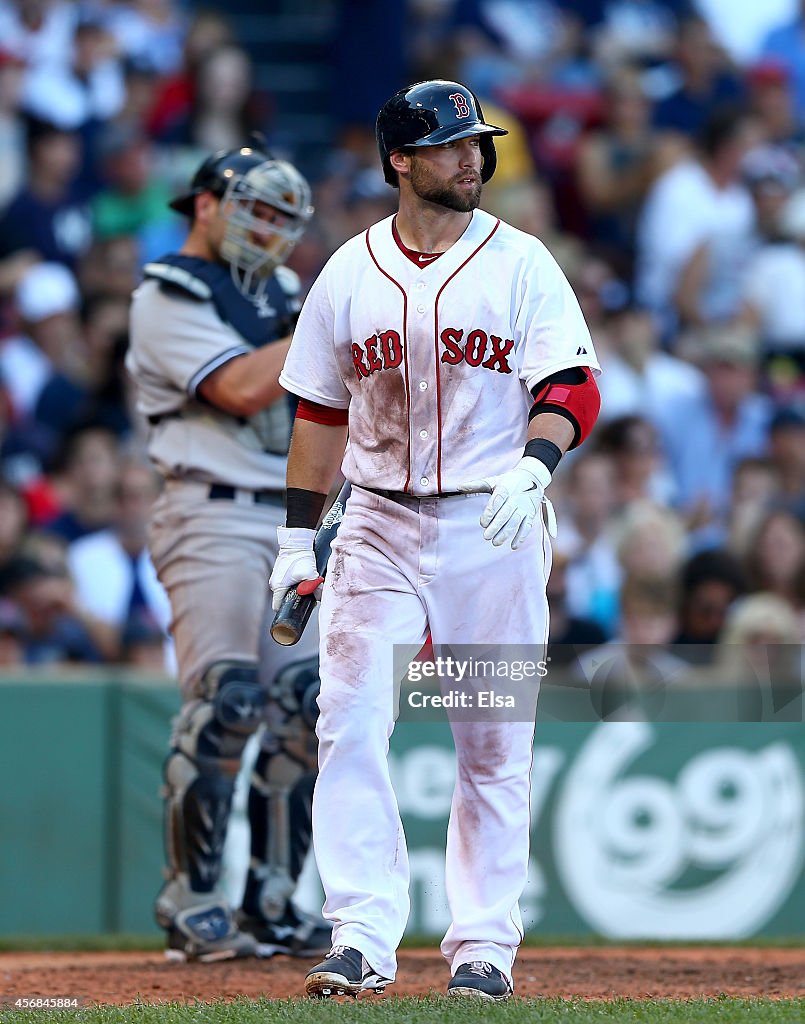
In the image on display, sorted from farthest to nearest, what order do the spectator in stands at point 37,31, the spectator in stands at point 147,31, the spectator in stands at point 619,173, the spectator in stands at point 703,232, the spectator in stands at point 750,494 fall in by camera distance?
the spectator in stands at point 619,173
the spectator in stands at point 147,31
the spectator in stands at point 703,232
the spectator in stands at point 37,31
the spectator in stands at point 750,494

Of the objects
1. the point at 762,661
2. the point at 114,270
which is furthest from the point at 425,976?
the point at 114,270

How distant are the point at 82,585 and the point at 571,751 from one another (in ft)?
8.39

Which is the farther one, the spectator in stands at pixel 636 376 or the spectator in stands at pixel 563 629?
the spectator in stands at pixel 636 376

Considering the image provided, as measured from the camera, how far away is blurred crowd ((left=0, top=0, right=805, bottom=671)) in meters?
9.24

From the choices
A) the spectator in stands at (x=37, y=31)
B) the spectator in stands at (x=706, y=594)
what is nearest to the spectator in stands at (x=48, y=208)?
the spectator in stands at (x=37, y=31)

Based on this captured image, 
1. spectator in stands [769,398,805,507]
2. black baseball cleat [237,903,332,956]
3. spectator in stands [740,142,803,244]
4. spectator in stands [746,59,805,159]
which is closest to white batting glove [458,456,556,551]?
black baseball cleat [237,903,332,956]

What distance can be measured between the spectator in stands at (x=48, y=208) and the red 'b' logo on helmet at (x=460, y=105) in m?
6.83

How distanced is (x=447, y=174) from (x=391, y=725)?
1.42m

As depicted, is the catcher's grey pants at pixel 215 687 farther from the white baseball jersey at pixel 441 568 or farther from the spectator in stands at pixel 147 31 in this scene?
the spectator in stands at pixel 147 31

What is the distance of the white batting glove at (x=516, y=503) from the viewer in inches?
182

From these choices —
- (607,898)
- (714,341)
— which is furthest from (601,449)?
(607,898)

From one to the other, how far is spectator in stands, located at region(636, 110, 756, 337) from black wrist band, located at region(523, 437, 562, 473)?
778 centimetres

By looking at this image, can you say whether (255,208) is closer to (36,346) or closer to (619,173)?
(36,346)

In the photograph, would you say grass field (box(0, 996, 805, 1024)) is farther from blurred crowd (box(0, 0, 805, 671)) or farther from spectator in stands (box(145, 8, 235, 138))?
spectator in stands (box(145, 8, 235, 138))
